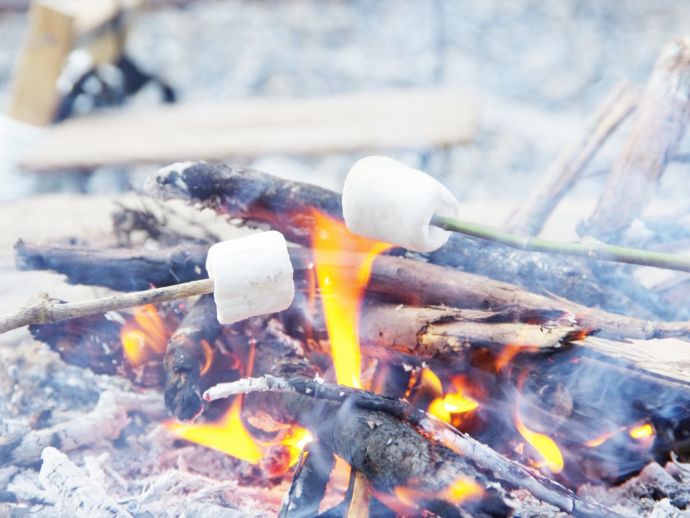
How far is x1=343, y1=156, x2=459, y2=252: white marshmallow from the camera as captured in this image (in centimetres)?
151

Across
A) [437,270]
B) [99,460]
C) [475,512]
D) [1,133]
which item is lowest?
[1,133]

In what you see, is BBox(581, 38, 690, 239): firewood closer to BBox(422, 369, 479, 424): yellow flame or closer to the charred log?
BBox(422, 369, 479, 424): yellow flame

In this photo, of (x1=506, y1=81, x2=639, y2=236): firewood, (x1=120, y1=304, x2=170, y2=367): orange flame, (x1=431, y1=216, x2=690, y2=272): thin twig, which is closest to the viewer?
(x1=431, y1=216, x2=690, y2=272): thin twig

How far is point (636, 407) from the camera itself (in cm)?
164

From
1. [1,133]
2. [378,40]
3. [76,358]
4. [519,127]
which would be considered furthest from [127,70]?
[76,358]

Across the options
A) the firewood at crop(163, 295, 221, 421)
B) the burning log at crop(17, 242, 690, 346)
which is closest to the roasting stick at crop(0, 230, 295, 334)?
the firewood at crop(163, 295, 221, 421)

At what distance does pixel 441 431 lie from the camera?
157cm

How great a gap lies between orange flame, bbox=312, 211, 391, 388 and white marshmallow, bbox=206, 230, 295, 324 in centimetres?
44

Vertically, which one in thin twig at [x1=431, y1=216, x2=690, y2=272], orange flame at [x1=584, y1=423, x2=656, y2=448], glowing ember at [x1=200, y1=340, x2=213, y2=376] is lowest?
glowing ember at [x1=200, y1=340, x2=213, y2=376]

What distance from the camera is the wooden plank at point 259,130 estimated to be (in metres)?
4.58

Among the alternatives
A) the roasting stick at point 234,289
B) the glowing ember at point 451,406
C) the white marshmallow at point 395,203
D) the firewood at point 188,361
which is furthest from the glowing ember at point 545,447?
the firewood at point 188,361

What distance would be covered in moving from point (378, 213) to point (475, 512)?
635 mm

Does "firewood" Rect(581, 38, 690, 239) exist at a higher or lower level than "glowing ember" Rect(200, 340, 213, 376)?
higher

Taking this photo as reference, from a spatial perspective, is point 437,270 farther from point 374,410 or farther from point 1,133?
point 1,133
